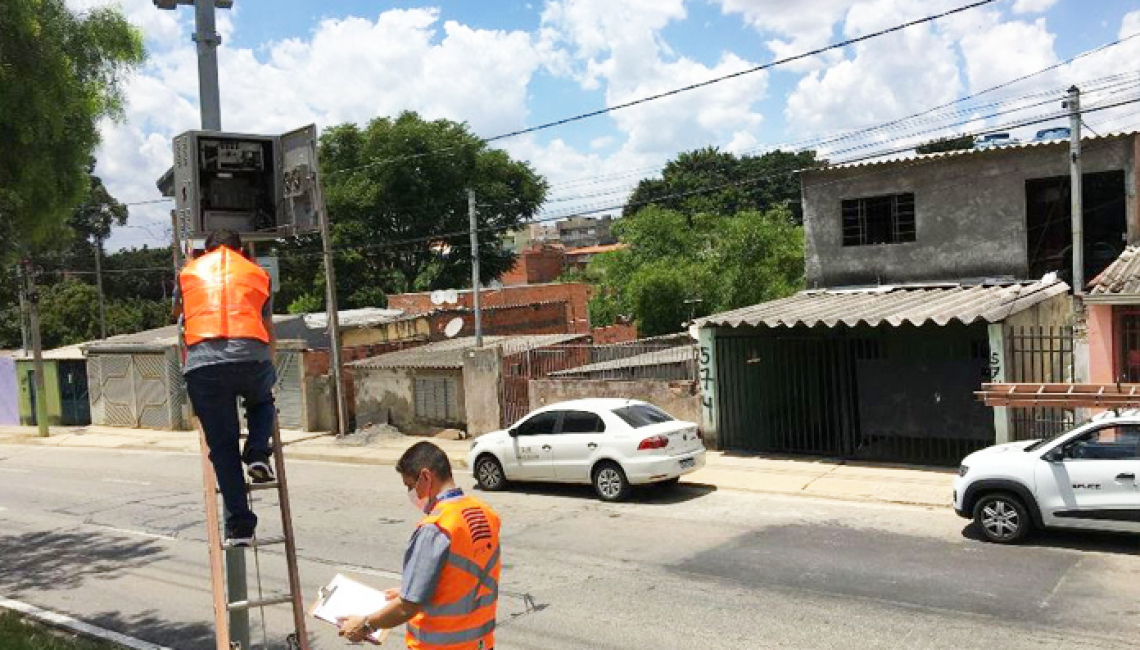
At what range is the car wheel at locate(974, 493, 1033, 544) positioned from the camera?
10.4 meters

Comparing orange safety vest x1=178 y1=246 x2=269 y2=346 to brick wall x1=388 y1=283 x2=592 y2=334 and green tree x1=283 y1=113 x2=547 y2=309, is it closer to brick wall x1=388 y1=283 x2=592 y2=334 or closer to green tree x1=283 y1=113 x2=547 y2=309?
brick wall x1=388 y1=283 x2=592 y2=334

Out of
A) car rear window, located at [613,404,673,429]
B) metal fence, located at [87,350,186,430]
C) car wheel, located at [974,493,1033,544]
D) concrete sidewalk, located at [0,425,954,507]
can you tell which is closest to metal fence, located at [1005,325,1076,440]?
concrete sidewalk, located at [0,425,954,507]

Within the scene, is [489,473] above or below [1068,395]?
below

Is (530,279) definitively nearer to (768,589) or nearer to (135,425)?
(135,425)

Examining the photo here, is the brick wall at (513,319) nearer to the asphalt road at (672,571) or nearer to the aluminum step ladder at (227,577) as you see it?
the asphalt road at (672,571)

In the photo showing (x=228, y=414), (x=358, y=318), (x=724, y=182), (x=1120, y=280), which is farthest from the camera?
(x=724, y=182)

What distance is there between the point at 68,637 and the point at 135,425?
76.7 ft

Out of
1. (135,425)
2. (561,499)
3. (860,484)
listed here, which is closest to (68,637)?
Result: (561,499)

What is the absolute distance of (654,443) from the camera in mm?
13734

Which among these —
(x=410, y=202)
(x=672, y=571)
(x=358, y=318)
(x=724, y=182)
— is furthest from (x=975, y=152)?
(x=724, y=182)

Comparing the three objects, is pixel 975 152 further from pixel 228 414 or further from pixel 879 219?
pixel 228 414

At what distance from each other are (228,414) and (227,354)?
33 cm

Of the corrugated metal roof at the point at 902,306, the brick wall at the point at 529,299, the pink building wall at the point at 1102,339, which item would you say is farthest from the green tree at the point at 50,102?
the brick wall at the point at 529,299

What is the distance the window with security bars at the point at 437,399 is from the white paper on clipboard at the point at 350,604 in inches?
702
